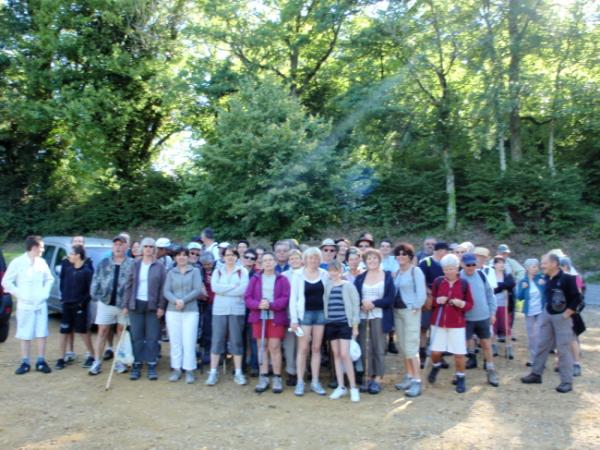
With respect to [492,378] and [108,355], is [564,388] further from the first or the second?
[108,355]

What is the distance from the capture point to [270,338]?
265 inches

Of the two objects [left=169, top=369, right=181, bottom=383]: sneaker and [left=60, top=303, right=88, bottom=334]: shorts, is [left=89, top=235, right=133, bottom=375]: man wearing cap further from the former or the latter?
[left=169, top=369, right=181, bottom=383]: sneaker

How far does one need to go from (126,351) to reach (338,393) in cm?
281

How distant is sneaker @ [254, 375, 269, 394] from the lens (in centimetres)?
656

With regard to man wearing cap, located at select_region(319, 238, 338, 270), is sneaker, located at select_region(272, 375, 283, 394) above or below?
below

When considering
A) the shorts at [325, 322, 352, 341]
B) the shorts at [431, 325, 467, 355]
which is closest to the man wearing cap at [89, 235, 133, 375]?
the shorts at [325, 322, 352, 341]

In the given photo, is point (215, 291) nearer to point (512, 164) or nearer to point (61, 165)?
point (512, 164)

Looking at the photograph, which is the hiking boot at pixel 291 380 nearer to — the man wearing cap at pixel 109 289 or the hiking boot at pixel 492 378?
the man wearing cap at pixel 109 289

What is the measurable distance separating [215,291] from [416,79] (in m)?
15.4

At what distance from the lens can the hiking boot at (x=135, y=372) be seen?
23.0 ft

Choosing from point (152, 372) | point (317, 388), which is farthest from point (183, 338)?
point (317, 388)

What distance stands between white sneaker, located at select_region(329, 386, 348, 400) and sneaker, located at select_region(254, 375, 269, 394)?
32.3 inches

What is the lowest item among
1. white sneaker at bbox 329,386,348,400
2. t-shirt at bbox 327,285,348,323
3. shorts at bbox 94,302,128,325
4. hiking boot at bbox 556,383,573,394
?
white sneaker at bbox 329,386,348,400

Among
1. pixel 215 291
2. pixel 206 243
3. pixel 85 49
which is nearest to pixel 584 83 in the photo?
pixel 206 243
